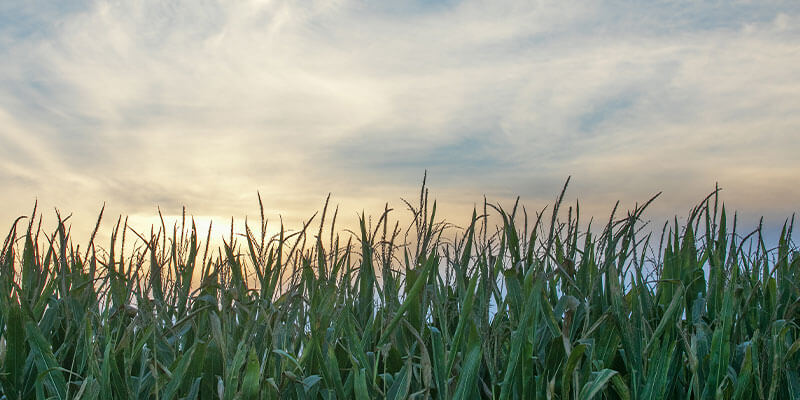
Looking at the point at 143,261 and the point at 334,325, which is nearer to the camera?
the point at 334,325

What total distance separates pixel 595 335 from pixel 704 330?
47cm

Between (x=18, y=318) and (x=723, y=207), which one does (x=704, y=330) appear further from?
(x=18, y=318)

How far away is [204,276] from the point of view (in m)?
2.93

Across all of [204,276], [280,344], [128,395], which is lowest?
[128,395]

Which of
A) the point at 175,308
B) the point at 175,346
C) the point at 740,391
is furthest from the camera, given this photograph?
the point at 175,308

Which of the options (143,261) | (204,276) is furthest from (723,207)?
(143,261)

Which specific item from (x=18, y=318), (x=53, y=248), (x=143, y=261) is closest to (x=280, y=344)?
(x=143, y=261)

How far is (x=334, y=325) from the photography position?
2.52 metres

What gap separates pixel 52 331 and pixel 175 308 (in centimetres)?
59

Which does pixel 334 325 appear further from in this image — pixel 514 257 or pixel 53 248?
pixel 53 248

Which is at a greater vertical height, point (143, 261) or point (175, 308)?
point (143, 261)

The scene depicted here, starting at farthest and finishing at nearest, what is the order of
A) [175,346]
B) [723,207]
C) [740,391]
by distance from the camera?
[723,207] → [175,346] → [740,391]

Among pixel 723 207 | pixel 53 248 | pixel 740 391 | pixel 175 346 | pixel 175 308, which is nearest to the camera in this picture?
pixel 740 391

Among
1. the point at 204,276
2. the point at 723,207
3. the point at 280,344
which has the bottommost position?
the point at 280,344
